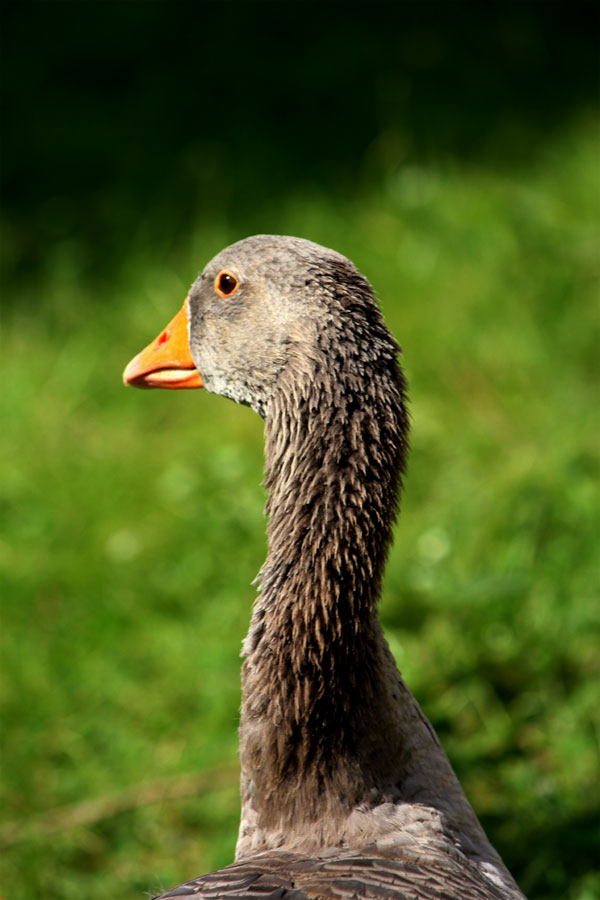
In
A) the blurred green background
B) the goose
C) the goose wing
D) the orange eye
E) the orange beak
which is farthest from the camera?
the blurred green background

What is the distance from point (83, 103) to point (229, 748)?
15.7 feet

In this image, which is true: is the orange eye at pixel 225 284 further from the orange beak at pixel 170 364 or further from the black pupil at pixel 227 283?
the orange beak at pixel 170 364

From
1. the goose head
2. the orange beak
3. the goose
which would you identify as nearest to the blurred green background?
the goose

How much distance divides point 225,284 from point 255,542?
1.99 m

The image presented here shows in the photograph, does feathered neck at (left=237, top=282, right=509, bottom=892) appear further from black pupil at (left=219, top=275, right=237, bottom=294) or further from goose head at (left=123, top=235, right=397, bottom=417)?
black pupil at (left=219, top=275, right=237, bottom=294)

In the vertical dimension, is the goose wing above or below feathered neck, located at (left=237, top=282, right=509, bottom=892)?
below

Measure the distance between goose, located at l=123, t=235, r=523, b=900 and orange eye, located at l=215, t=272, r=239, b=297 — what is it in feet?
0.22

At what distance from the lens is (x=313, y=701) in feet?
7.81

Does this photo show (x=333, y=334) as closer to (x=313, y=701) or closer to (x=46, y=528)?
(x=313, y=701)

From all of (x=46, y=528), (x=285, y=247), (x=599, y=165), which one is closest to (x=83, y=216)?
(x=46, y=528)

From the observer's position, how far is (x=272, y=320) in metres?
2.46

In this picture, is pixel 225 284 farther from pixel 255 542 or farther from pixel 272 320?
pixel 255 542

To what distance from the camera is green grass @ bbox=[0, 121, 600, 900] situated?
360 cm

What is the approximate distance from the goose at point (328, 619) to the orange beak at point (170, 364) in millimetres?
323
